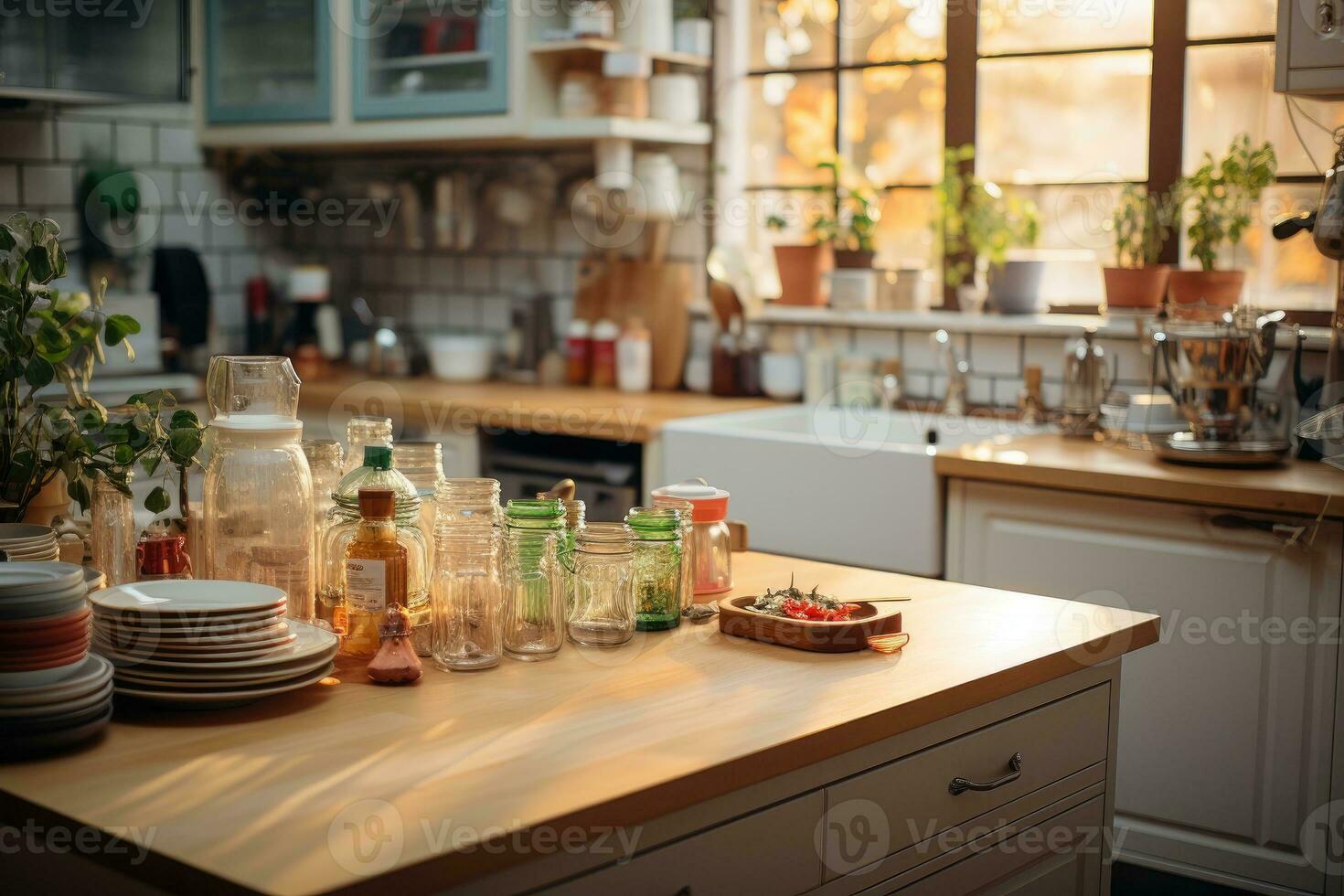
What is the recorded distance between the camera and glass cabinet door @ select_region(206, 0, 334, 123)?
4.45 metres

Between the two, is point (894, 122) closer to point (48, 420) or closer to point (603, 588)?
point (603, 588)

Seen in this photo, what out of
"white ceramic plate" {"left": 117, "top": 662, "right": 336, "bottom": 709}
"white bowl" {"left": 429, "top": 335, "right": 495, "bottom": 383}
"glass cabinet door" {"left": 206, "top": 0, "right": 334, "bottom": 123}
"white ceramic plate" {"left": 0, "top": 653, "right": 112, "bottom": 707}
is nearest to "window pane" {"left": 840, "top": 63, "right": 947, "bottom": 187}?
"white bowl" {"left": 429, "top": 335, "right": 495, "bottom": 383}

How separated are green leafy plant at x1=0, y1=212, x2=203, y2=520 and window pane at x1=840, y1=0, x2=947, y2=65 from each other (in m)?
2.67

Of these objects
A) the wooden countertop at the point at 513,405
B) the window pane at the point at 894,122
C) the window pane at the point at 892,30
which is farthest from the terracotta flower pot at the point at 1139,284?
the wooden countertop at the point at 513,405

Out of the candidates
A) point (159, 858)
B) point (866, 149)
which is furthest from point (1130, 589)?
point (159, 858)

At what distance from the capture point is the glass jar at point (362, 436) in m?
1.86

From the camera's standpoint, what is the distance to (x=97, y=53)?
155 inches

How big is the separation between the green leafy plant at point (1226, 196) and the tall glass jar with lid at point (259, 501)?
2.38m

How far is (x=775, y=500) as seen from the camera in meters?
3.43

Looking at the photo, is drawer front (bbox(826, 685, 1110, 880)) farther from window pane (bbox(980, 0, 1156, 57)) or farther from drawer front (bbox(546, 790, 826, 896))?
window pane (bbox(980, 0, 1156, 57))

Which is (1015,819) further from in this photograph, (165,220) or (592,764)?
(165,220)

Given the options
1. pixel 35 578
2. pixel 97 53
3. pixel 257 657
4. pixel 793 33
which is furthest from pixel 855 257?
pixel 35 578

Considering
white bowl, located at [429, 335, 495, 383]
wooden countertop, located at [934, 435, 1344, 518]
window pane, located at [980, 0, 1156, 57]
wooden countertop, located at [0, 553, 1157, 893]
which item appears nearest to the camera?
wooden countertop, located at [0, 553, 1157, 893]

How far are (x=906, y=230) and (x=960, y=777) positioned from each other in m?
2.62
